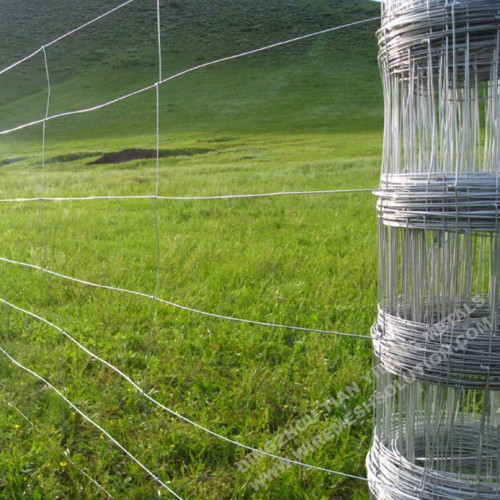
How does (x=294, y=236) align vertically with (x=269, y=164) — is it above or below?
below

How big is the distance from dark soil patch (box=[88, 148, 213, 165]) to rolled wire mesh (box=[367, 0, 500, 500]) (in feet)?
53.1

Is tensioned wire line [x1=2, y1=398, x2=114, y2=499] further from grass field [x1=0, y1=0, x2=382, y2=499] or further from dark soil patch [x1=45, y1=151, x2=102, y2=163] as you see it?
dark soil patch [x1=45, y1=151, x2=102, y2=163]

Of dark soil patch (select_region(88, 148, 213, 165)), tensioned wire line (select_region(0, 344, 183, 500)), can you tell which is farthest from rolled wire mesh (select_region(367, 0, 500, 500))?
dark soil patch (select_region(88, 148, 213, 165))

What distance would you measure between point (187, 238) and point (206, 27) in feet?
97.9

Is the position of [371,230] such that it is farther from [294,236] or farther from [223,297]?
[223,297]

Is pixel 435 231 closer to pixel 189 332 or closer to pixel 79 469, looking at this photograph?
pixel 79 469

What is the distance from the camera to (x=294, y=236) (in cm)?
548

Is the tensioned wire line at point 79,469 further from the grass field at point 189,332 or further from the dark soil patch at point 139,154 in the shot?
the dark soil patch at point 139,154

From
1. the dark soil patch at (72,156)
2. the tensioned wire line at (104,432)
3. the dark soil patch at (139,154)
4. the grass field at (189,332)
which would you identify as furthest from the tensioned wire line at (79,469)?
the dark soil patch at (72,156)

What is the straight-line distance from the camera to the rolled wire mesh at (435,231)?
1.44 metres

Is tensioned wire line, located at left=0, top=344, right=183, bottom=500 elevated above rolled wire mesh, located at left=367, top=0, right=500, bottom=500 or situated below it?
below

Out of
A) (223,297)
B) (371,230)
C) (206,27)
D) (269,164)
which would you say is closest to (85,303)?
(223,297)

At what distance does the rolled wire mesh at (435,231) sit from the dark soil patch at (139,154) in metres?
16.2

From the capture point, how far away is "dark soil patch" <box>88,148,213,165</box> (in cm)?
1738
